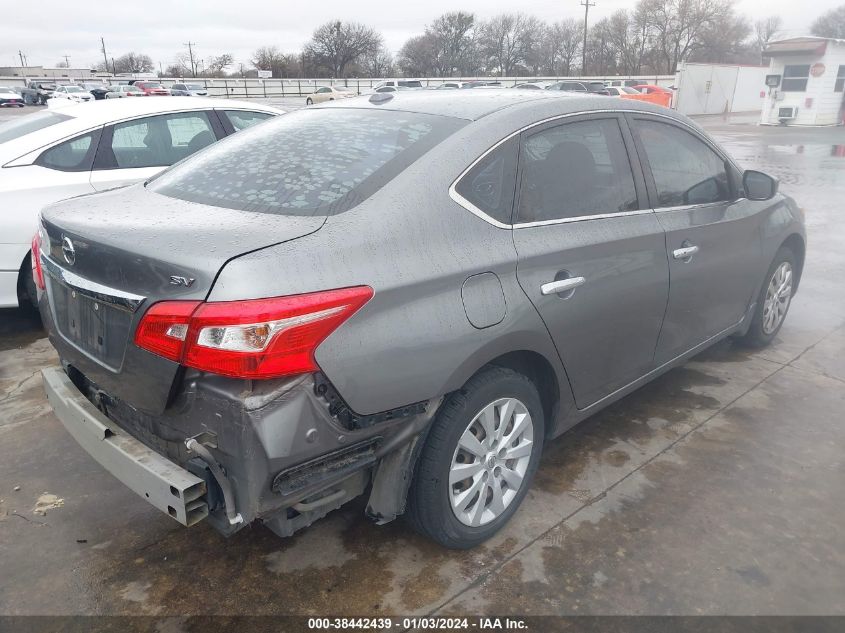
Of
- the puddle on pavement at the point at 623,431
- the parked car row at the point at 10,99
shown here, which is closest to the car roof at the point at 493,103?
the puddle on pavement at the point at 623,431

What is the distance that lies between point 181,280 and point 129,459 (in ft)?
2.12

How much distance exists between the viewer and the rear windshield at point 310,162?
2.25 metres

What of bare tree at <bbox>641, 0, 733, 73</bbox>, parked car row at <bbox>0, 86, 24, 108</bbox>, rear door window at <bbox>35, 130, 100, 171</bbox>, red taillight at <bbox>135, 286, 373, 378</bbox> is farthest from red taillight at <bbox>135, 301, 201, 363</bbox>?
bare tree at <bbox>641, 0, 733, 73</bbox>

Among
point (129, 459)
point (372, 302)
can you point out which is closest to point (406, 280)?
point (372, 302)

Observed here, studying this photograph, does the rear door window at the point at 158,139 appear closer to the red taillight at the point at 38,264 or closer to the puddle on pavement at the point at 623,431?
the red taillight at the point at 38,264

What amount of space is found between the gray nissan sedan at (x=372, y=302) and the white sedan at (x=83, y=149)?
7.13ft

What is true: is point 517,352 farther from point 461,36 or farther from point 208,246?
point 461,36

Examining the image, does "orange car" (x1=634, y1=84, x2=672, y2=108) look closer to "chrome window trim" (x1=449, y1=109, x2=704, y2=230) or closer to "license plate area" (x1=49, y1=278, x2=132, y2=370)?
"chrome window trim" (x1=449, y1=109, x2=704, y2=230)

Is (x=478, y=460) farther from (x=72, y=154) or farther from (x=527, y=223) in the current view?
(x=72, y=154)

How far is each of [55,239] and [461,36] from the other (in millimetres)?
78706

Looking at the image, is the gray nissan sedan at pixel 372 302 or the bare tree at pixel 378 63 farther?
the bare tree at pixel 378 63

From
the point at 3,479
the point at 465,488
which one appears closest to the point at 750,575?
the point at 465,488

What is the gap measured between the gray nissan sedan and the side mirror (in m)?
0.77

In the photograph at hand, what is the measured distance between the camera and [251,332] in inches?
71.6
